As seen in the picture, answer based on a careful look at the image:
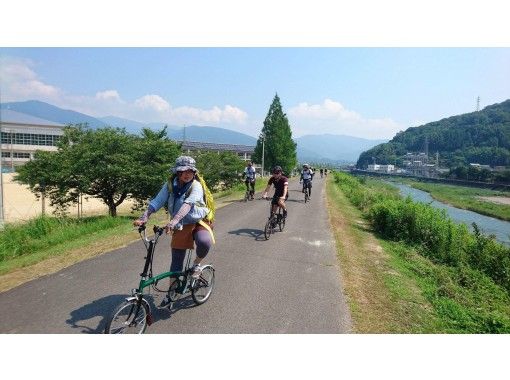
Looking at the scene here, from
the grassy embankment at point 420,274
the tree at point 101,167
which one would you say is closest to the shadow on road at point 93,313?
the grassy embankment at point 420,274

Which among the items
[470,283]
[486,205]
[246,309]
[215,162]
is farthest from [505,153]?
[246,309]

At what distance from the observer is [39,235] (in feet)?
36.4

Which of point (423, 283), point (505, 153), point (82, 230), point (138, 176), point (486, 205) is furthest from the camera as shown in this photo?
point (505, 153)

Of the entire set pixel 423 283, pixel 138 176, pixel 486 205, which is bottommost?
pixel 486 205

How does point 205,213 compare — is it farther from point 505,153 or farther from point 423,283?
point 505,153

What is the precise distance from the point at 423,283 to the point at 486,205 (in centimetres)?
5516

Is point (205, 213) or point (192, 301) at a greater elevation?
point (205, 213)

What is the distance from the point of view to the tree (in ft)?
52.0

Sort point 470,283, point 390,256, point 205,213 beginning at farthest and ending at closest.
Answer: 1. point 390,256
2. point 470,283
3. point 205,213

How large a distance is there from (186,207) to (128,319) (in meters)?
1.49

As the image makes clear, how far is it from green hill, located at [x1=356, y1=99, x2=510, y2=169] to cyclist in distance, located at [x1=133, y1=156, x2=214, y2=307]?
11715 centimetres

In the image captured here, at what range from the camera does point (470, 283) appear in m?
8.75

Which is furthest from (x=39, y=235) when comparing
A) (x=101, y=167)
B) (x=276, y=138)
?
(x=276, y=138)

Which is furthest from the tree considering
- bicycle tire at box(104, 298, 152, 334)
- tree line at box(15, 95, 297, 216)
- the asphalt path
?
bicycle tire at box(104, 298, 152, 334)
